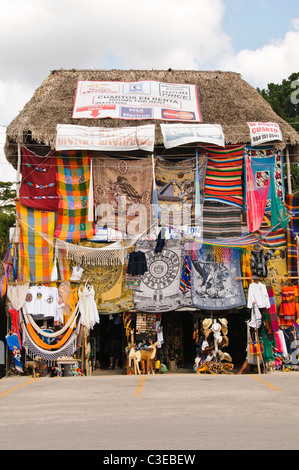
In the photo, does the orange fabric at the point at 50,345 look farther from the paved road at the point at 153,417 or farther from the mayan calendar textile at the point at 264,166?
the mayan calendar textile at the point at 264,166

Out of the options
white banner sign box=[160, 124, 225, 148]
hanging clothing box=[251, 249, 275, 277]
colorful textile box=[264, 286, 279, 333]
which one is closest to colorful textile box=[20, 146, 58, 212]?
white banner sign box=[160, 124, 225, 148]

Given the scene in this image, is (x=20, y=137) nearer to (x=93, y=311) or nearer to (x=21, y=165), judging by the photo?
(x=21, y=165)

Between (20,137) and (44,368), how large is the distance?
6.98 meters

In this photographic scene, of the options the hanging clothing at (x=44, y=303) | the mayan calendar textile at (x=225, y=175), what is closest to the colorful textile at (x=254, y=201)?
the mayan calendar textile at (x=225, y=175)

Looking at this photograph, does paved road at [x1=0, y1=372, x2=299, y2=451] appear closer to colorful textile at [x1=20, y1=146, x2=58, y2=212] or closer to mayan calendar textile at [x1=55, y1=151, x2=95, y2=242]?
mayan calendar textile at [x1=55, y1=151, x2=95, y2=242]

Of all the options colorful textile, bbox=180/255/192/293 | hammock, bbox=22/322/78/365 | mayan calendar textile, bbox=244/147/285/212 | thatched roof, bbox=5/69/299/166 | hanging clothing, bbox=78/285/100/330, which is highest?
thatched roof, bbox=5/69/299/166

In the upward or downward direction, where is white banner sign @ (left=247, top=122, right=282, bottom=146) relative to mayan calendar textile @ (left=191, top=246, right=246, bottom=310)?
upward

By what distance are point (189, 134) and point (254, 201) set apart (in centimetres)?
286

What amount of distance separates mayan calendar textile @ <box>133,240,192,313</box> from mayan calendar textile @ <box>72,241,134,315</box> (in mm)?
345

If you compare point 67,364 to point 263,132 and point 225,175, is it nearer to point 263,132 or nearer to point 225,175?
point 225,175

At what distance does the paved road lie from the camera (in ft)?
19.7

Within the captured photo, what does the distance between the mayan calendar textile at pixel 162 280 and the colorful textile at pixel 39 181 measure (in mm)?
3090

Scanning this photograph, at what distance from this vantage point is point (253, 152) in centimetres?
1873

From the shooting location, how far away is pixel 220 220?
18.4 m
